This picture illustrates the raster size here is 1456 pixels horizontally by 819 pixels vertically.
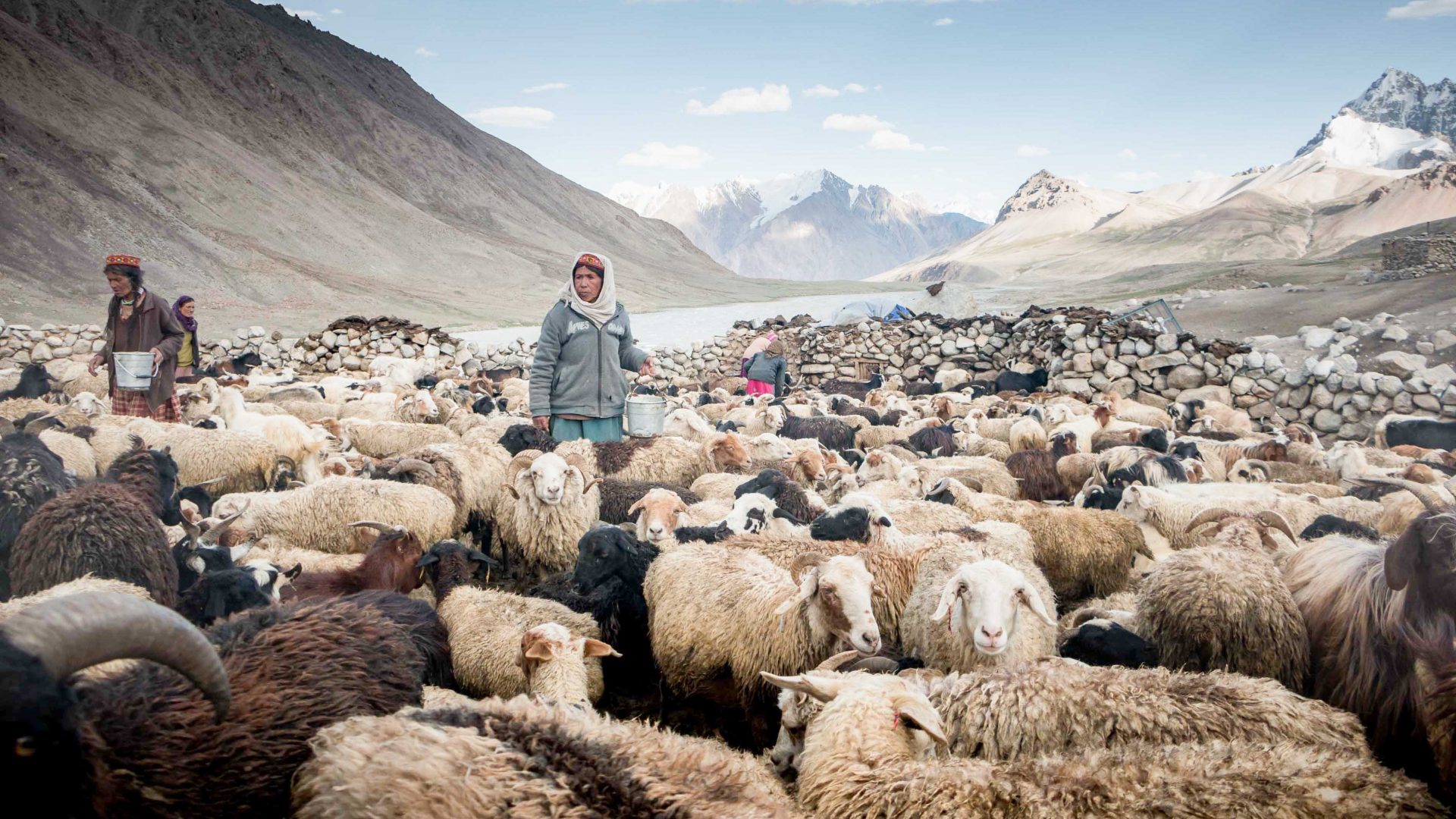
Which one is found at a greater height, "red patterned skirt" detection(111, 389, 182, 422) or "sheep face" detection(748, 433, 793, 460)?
"red patterned skirt" detection(111, 389, 182, 422)

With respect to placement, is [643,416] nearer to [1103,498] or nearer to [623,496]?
[623,496]

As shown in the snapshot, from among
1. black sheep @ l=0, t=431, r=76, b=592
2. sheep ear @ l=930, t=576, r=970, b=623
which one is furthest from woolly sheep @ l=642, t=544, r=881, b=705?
black sheep @ l=0, t=431, r=76, b=592

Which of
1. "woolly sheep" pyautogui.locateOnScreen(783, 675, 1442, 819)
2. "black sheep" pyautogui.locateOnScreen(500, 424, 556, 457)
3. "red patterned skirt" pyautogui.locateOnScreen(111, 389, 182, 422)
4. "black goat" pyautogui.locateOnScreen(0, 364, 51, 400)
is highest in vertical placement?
"black goat" pyautogui.locateOnScreen(0, 364, 51, 400)

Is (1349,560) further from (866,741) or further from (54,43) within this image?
(54,43)

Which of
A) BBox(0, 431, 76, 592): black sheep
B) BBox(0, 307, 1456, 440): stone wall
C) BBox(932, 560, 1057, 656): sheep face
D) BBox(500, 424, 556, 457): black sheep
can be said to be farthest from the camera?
BBox(0, 307, 1456, 440): stone wall

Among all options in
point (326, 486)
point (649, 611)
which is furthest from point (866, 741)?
point (326, 486)

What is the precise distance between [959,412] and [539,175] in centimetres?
12098

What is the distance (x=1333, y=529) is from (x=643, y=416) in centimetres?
565

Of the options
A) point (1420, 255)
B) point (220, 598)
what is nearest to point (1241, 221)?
point (1420, 255)

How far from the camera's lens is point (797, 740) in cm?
337

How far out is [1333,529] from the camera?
5.50 m

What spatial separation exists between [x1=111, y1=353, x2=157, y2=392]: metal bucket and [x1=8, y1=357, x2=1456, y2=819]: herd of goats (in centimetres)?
53

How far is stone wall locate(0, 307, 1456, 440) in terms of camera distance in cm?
1369

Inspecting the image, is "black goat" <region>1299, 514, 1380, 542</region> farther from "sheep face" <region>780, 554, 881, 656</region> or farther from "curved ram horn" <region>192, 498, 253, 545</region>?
"curved ram horn" <region>192, 498, 253, 545</region>
